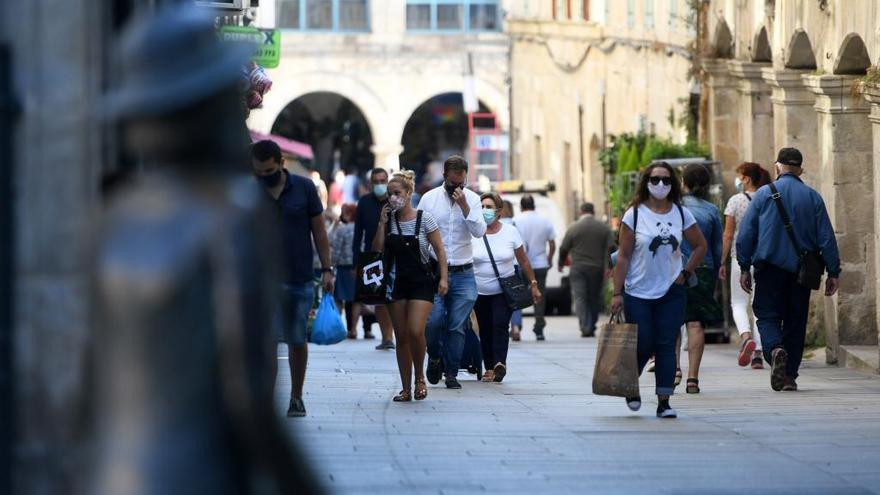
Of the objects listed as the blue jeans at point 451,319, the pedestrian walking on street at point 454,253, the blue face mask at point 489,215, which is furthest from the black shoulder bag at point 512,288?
the pedestrian walking on street at point 454,253

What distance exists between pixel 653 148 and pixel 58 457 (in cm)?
1658

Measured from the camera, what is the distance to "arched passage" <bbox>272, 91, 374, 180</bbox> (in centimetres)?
5675

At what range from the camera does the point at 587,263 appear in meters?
22.7

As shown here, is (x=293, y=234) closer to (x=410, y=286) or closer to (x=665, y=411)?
(x=410, y=286)

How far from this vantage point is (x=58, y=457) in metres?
6.58

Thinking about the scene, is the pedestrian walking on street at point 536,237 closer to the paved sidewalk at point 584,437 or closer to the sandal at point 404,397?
the paved sidewalk at point 584,437

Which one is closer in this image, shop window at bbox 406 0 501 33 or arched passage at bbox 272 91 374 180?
shop window at bbox 406 0 501 33

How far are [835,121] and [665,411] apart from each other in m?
5.95

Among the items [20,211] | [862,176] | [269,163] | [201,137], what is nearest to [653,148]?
[862,176]

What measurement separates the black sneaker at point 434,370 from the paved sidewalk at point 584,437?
0.11 m

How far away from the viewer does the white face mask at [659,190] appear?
1171cm

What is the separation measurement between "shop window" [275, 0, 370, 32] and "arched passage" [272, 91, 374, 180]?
3.87 m

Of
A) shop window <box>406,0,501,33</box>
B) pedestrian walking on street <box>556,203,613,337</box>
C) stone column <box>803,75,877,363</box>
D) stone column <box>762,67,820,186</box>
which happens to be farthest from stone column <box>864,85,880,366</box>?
shop window <box>406,0,501,33</box>

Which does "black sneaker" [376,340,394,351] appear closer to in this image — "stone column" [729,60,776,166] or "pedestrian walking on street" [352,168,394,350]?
"pedestrian walking on street" [352,168,394,350]
